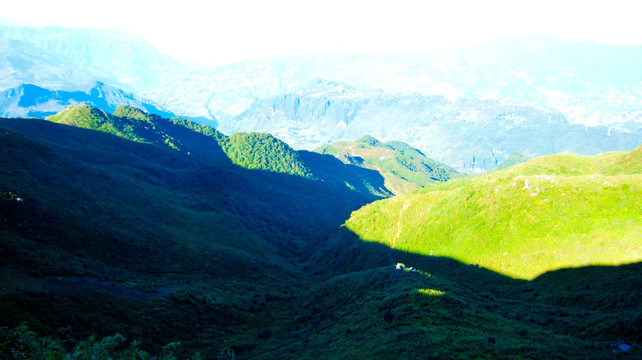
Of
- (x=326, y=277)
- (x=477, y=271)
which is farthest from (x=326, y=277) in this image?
(x=477, y=271)

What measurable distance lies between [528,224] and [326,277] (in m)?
59.7

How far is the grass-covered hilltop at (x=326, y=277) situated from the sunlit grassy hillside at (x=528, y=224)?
38 cm

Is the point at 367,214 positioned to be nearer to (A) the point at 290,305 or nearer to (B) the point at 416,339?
(A) the point at 290,305

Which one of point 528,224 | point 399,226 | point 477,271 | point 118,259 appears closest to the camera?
point 118,259

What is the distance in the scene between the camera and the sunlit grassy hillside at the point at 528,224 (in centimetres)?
6825

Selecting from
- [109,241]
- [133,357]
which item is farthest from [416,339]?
[109,241]

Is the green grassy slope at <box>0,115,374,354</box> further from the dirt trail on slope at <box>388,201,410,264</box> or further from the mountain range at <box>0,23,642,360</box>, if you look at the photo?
the dirt trail on slope at <box>388,201,410,264</box>

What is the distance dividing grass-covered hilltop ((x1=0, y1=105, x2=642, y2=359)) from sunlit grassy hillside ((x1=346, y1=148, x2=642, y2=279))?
1.25 feet

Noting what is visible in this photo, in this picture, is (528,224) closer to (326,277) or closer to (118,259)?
(326,277)

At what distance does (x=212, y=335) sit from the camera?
58.7m

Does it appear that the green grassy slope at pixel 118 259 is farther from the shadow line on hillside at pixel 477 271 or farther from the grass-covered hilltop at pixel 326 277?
the shadow line on hillside at pixel 477 271

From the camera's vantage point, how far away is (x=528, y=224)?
8419cm

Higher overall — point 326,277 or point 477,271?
point 477,271

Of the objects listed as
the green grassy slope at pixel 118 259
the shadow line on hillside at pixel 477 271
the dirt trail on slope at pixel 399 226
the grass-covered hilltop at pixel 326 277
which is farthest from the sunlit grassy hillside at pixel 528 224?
the green grassy slope at pixel 118 259
